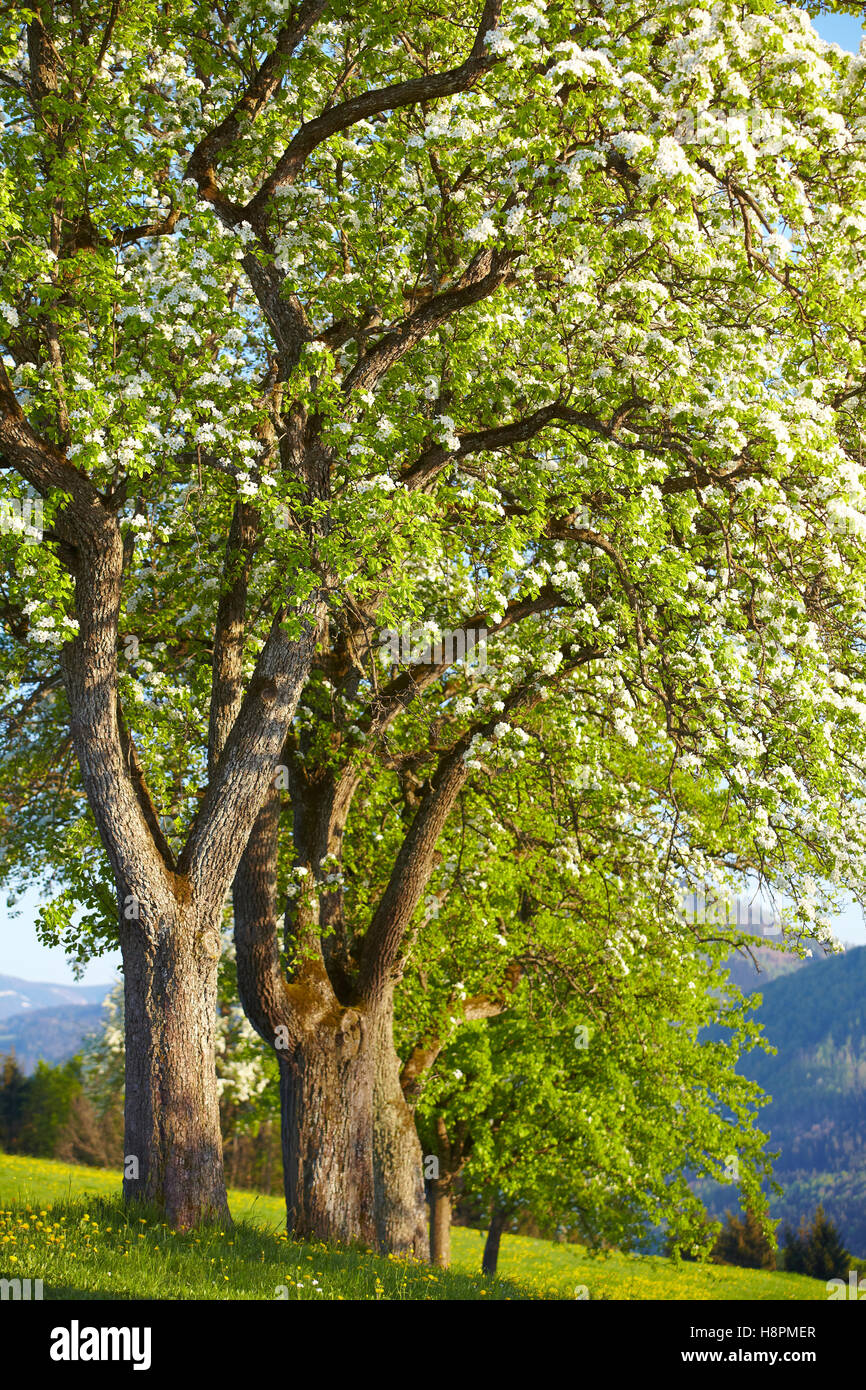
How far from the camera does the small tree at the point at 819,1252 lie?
193 feet

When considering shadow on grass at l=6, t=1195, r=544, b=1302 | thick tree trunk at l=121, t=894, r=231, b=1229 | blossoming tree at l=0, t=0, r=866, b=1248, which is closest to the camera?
shadow on grass at l=6, t=1195, r=544, b=1302

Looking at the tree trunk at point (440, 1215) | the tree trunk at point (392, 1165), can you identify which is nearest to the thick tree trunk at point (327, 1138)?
the tree trunk at point (392, 1165)

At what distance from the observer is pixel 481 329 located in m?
10.6

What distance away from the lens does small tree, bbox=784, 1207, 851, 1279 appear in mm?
58719

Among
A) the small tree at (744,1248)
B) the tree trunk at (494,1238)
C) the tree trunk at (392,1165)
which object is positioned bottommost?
the small tree at (744,1248)

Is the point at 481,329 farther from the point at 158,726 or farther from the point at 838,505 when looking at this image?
the point at 158,726

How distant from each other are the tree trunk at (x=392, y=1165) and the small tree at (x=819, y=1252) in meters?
53.0

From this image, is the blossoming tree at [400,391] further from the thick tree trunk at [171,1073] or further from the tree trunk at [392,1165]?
the tree trunk at [392,1165]

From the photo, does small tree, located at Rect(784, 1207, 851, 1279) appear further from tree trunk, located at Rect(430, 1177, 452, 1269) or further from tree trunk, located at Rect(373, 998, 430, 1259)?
tree trunk, located at Rect(373, 998, 430, 1259)

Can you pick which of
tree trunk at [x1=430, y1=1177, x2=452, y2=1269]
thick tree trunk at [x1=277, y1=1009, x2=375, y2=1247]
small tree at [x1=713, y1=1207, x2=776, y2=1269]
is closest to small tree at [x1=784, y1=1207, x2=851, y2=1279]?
small tree at [x1=713, y1=1207, x2=776, y2=1269]

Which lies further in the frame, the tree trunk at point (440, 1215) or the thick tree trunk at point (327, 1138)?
the tree trunk at point (440, 1215)

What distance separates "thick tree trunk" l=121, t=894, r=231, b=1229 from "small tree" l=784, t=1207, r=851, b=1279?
58.9 metres

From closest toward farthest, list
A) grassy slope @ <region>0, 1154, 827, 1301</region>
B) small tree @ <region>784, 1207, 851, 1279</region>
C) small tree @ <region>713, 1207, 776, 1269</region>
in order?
grassy slope @ <region>0, 1154, 827, 1301</region>
small tree @ <region>784, 1207, 851, 1279</region>
small tree @ <region>713, 1207, 776, 1269</region>

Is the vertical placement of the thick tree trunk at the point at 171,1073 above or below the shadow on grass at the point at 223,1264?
above
